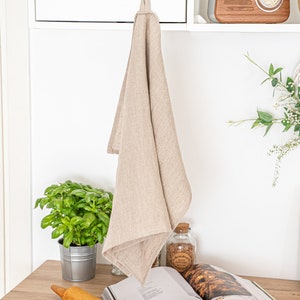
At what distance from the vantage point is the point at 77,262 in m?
A: 1.43

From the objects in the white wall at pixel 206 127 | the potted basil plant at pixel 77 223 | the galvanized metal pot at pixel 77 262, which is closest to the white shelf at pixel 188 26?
the white wall at pixel 206 127

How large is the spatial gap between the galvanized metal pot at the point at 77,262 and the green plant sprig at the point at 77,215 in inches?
0.9

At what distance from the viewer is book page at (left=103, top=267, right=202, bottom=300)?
4.11 feet

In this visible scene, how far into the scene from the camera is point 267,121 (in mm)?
1461

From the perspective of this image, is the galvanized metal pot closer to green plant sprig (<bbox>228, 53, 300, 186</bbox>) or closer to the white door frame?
the white door frame

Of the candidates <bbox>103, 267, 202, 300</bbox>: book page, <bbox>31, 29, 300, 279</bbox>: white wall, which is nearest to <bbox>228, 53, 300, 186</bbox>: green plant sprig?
<bbox>31, 29, 300, 279</bbox>: white wall

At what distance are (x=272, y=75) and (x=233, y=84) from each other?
0.11 meters

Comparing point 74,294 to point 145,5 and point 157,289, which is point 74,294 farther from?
point 145,5

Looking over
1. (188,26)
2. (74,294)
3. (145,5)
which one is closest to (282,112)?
(188,26)

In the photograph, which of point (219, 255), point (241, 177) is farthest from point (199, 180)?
point (219, 255)

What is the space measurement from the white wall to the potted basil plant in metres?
0.16

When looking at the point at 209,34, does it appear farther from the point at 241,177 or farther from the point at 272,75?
the point at 241,177

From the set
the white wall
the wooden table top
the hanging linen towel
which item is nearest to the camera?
the hanging linen towel

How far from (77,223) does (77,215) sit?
5 cm
